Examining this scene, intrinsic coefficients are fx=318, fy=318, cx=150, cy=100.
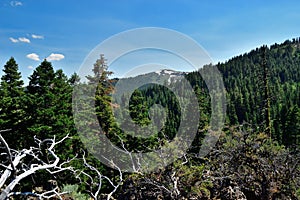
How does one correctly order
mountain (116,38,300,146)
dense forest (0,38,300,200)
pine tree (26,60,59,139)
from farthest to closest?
mountain (116,38,300,146)
pine tree (26,60,59,139)
dense forest (0,38,300,200)

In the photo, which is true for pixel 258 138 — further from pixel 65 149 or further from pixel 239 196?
pixel 65 149

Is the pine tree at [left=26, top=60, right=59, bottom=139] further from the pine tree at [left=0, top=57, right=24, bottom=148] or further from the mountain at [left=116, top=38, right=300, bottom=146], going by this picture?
the mountain at [left=116, top=38, right=300, bottom=146]

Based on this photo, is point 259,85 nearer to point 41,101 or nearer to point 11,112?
point 41,101

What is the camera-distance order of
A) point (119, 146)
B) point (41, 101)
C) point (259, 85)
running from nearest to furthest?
point (41, 101)
point (119, 146)
point (259, 85)

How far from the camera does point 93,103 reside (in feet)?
68.5

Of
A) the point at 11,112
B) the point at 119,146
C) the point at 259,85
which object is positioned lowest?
the point at 119,146

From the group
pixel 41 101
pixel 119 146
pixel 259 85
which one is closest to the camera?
pixel 41 101

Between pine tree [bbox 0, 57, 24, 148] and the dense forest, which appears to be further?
pine tree [bbox 0, 57, 24, 148]

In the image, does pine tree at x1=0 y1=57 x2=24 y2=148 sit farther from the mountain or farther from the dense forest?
the mountain

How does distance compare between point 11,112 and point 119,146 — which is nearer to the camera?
point 11,112

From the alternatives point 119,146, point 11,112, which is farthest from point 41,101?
point 119,146

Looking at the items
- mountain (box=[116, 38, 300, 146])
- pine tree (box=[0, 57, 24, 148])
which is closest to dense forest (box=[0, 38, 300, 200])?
pine tree (box=[0, 57, 24, 148])

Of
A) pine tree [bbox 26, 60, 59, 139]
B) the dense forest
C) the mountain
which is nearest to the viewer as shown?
the dense forest

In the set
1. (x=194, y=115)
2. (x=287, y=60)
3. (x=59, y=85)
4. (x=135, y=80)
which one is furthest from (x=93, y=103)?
(x=287, y=60)
